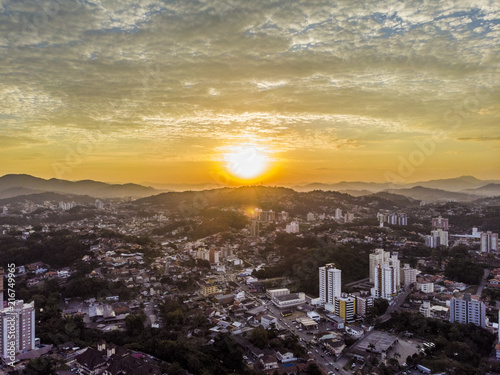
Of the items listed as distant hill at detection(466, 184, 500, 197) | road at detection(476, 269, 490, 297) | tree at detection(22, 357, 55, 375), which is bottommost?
road at detection(476, 269, 490, 297)

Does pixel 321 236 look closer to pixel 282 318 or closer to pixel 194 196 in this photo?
pixel 282 318

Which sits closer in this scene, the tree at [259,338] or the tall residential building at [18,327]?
the tall residential building at [18,327]

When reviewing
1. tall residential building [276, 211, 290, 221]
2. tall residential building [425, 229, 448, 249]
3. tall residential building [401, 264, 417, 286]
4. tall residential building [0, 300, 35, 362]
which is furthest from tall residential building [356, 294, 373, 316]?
tall residential building [276, 211, 290, 221]

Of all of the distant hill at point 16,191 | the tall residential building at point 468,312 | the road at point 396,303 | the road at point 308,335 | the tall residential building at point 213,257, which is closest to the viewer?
the road at point 308,335

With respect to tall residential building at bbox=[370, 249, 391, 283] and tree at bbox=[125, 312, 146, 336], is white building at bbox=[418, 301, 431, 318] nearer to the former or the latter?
tall residential building at bbox=[370, 249, 391, 283]

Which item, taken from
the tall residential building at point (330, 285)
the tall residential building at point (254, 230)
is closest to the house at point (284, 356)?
the tall residential building at point (330, 285)

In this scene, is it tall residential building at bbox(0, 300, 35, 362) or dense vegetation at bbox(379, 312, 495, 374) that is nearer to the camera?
dense vegetation at bbox(379, 312, 495, 374)

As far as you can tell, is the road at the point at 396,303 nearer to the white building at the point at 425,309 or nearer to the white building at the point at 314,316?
the white building at the point at 425,309
